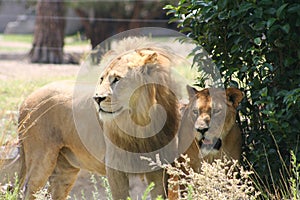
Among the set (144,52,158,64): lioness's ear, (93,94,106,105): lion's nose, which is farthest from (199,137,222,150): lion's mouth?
(93,94,106,105): lion's nose

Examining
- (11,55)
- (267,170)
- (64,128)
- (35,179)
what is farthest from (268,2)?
(11,55)

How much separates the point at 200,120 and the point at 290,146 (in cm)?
70

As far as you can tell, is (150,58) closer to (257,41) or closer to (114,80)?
(114,80)

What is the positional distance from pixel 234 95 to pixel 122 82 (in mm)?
830

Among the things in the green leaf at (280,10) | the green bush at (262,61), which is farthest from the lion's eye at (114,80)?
the green leaf at (280,10)

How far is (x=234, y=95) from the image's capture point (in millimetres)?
4809

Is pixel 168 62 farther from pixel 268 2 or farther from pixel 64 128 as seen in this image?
pixel 64 128

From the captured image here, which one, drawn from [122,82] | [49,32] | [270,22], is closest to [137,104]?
[122,82]

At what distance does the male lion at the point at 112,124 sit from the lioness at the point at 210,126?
112 mm

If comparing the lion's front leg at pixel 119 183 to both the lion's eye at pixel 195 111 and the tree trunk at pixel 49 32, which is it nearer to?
the lion's eye at pixel 195 111

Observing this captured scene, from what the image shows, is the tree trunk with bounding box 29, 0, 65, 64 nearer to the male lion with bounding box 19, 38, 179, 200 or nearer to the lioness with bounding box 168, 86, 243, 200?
the male lion with bounding box 19, 38, 179, 200

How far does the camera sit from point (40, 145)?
5770 mm

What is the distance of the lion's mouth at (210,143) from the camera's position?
15.4 ft

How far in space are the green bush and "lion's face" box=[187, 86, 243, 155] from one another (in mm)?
202
